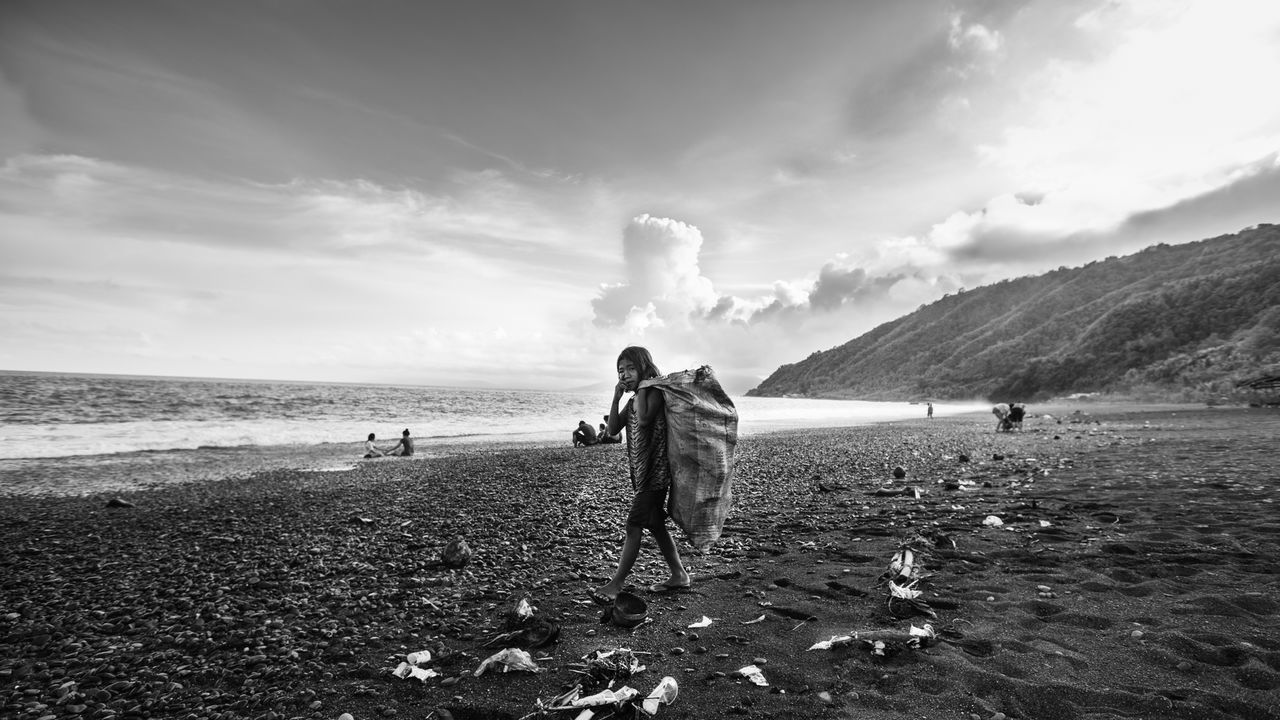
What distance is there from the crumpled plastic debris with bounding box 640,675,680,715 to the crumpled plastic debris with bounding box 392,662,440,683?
1889 mm

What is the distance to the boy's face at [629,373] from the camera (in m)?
5.84

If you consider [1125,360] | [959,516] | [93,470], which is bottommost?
[93,470]

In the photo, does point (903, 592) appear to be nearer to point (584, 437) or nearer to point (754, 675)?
point (754, 675)

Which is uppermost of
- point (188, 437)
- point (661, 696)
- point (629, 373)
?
point (629, 373)

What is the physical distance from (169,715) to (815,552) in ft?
22.6

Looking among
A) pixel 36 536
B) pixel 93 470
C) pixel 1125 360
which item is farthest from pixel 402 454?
pixel 1125 360

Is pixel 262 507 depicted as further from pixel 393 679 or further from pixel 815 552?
pixel 815 552

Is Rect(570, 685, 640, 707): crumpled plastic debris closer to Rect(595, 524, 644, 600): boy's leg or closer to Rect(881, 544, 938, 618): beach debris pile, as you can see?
Rect(595, 524, 644, 600): boy's leg

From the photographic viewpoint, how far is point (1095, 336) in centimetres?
6650

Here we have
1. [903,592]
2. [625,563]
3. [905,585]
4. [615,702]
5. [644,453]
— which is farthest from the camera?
[625,563]

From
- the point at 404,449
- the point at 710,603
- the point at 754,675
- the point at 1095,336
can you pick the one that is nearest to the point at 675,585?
the point at 710,603

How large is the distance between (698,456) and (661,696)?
232cm

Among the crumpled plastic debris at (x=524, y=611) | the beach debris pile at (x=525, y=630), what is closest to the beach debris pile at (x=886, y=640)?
the beach debris pile at (x=525, y=630)

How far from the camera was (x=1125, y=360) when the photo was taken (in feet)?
193
